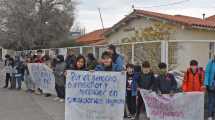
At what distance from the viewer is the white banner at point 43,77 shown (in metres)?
17.2

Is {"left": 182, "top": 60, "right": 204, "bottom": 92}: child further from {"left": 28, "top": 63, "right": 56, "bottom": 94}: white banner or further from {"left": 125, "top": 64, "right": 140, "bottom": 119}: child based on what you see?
{"left": 28, "top": 63, "right": 56, "bottom": 94}: white banner

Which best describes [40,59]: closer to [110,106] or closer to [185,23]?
[185,23]

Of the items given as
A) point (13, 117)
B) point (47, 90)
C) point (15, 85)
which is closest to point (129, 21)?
point (15, 85)

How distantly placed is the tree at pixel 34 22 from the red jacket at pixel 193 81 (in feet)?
137

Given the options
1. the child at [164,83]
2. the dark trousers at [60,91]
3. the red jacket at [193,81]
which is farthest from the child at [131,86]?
the dark trousers at [60,91]

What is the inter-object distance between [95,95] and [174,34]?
49.6 ft

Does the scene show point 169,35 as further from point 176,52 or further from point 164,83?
point 164,83

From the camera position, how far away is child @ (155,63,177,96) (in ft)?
34.2

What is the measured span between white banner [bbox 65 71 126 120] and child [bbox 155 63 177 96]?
1.44 metres

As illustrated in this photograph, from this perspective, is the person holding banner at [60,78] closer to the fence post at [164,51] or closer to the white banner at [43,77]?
the white banner at [43,77]

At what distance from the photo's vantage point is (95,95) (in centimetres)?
927

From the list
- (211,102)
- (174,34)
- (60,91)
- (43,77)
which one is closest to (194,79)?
(211,102)

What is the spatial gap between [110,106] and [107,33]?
2284cm

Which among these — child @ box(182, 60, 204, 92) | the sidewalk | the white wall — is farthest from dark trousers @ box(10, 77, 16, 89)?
child @ box(182, 60, 204, 92)
